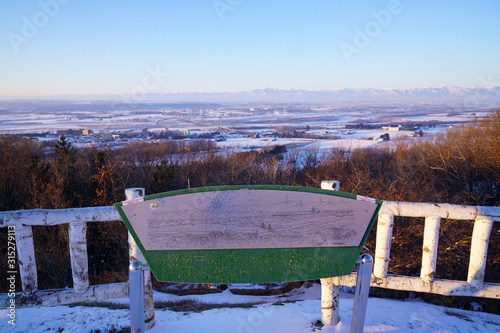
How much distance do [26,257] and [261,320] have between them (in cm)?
207

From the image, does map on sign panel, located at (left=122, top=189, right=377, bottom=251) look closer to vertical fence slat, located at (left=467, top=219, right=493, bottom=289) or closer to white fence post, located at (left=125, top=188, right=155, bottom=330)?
white fence post, located at (left=125, top=188, right=155, bottom=330)

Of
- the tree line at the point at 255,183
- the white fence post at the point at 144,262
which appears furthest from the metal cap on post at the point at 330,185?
the tree line at the point at 255,183

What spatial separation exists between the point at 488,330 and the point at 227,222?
9.35ft

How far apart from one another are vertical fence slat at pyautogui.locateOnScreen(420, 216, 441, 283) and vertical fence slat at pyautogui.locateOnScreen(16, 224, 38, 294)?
3.33 meters

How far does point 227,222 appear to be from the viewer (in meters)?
1.97

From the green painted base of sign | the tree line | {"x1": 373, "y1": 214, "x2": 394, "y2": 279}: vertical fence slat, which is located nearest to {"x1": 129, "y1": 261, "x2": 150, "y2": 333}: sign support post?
the green painted base of sign

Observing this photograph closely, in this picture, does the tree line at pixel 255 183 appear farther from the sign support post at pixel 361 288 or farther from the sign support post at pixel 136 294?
the sign support post at pixel 136 294

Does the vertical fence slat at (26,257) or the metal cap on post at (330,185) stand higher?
the metal cap on post at (330,185)

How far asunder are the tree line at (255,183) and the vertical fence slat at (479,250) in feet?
22.3

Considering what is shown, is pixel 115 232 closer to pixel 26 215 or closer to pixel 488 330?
pixel 26 215

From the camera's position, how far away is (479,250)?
2.93 meters

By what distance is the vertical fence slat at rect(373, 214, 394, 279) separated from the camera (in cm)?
284

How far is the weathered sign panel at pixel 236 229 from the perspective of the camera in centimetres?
195

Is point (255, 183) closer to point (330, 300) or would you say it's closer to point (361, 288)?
point (330, 300)
